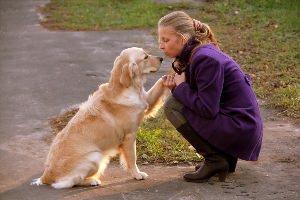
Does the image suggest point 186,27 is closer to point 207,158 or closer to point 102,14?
point 207,158

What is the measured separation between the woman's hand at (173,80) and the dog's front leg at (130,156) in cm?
52

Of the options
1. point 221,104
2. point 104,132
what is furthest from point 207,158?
point 104,132

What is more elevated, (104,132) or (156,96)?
(156,96)

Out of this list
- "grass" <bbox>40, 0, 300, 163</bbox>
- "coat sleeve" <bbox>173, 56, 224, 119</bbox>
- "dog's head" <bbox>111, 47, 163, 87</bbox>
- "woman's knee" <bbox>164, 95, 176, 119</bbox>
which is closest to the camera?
"coat sleeve" <bbox>173, 56, 224, 119</bbox>

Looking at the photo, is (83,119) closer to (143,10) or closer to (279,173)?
(279,173)

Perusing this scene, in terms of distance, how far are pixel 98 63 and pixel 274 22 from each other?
453cm

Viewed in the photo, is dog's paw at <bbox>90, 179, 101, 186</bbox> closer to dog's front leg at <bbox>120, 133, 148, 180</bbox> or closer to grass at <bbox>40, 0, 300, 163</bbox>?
dog's front leg at <bbox>120, 133, 148, 180</bbox>

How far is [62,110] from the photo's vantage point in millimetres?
7793

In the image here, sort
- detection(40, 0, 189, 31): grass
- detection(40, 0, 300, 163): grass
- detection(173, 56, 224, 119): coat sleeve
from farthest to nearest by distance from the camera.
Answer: detection(40, 0, 189, 31): grass → detection(40, 0, 300, 163): grass → detection(173, 56, 224, 119): coat sleeve

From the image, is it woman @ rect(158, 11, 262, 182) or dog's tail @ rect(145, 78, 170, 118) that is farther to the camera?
dog's tail @ rect(145, 78, 170, 118)

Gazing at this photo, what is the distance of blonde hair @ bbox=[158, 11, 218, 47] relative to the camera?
5.11 metres

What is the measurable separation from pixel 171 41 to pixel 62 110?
9.82ft

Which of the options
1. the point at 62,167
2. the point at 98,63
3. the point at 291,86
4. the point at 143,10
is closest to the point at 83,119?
the point at 62,167

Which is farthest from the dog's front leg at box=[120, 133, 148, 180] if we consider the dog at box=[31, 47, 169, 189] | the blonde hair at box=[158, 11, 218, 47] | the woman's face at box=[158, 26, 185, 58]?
the blonde hair at box=[158, 11, 218, 47]
